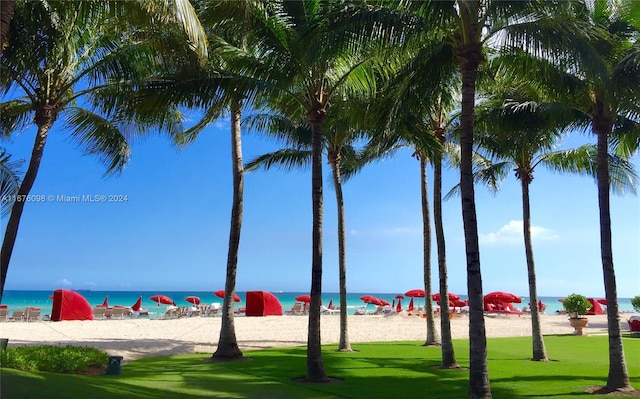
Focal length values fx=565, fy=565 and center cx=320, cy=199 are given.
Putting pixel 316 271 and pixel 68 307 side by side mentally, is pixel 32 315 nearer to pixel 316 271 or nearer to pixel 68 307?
pixel 68 307

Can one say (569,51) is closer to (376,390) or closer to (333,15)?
(333,15)

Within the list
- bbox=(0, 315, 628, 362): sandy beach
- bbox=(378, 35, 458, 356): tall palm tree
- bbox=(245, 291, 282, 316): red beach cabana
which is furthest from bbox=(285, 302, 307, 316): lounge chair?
bbox=(378, 35, 458, 356): tall palm tree

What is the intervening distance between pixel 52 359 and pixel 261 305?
20.6 metres

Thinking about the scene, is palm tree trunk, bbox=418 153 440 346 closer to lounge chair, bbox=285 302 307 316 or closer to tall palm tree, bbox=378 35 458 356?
tall palm tree, bbox=378 35 458 356

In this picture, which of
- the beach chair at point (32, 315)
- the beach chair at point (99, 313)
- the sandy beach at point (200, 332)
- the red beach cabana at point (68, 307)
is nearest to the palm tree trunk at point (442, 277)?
the sandy beach at point (200, 332)

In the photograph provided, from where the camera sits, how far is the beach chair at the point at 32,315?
28.2 metres

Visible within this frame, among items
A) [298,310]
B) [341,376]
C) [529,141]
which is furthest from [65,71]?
[298,310]

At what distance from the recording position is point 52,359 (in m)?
10.8

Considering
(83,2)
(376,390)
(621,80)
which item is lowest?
(376,390)

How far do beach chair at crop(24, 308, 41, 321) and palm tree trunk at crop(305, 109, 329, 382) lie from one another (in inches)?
879

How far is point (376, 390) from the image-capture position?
397 inches

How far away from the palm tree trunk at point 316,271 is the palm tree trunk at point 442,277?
341cm

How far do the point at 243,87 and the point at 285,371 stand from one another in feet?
20.2

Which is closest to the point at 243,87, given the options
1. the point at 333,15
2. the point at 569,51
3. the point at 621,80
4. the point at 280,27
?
the point at 280,27
